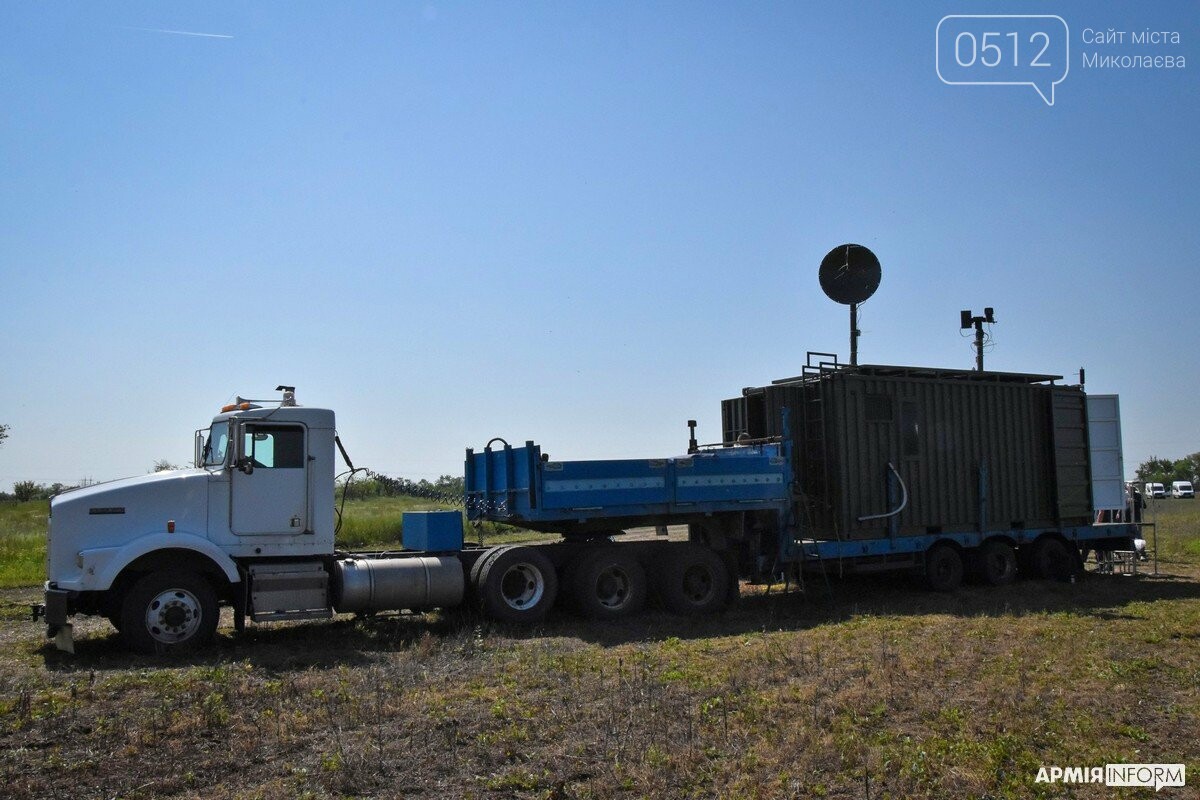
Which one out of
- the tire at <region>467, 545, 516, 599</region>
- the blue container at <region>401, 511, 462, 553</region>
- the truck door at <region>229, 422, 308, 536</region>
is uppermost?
the truck door at <region>229, 422, 308, 536</region>

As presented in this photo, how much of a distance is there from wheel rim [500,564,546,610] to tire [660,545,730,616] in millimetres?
1848

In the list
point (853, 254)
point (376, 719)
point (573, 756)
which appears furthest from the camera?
point (853, 254)

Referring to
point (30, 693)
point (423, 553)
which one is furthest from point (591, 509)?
point (30, 693)

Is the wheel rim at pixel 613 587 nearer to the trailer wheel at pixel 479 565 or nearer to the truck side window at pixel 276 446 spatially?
the trailer wheel at pixel 479 565

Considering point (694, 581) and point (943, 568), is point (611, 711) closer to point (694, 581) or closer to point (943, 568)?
point (694, 581)

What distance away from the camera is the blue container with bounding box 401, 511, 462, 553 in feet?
45.1

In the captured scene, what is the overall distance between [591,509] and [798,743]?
6753mm

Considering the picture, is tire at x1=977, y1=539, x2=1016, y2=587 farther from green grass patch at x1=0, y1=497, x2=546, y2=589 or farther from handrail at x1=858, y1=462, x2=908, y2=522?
green grass patch at x1=0, y1=497, x2=546, y2=589

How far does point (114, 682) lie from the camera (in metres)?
9.12

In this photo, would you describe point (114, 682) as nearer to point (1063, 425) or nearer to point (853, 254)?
point (853, 254)

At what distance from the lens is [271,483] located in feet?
40.0

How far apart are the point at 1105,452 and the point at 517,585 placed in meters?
12.1

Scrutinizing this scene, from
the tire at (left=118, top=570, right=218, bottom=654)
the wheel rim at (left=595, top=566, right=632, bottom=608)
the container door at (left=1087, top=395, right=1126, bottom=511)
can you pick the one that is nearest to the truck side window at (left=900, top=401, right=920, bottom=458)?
the container door at (left=1087, top=395, right=1126, bottom=511)

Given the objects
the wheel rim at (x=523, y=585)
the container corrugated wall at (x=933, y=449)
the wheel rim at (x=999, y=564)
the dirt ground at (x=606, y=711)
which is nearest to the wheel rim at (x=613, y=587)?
the wheel rim at (x=523, y=585)
